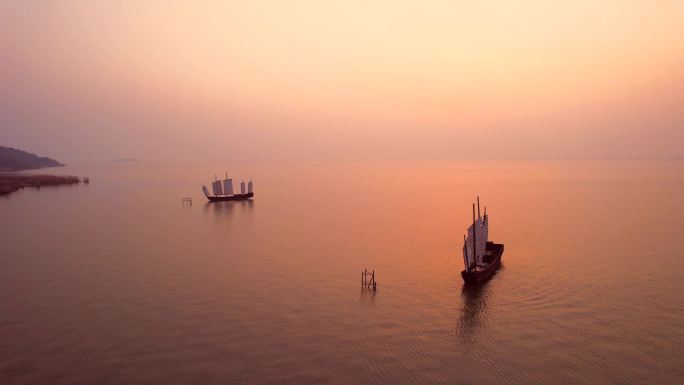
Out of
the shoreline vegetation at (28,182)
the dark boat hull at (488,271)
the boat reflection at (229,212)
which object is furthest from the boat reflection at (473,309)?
the shoreline vegetation at (28,182)

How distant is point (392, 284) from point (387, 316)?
720 centimetres

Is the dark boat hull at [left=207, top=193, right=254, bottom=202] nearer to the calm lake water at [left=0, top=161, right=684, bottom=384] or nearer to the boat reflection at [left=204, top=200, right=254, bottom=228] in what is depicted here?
the boat reflection at [left=204, top=200, right=254, bottom=228]

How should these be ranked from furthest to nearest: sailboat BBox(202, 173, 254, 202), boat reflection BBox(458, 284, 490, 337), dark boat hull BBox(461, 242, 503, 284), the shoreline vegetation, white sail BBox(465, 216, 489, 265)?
the shoreline vegetation
sailboat BBox(202, 173, 254, 202)
white sail BBox(465, 216, 489, 265)
dark boat hull BBox(461, 242, 503, 284)
boat reflection BBox(458, 284, 490, 337)

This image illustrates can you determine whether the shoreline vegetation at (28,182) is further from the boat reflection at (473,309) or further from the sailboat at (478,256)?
the boat reflection at (473,309)

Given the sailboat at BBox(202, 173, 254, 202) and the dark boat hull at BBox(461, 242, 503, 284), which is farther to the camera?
the sailboat at BBox(202, 173, 254, 202)

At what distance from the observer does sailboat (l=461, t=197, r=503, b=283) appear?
117ft

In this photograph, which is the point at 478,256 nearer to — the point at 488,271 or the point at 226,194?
the point at 488,271

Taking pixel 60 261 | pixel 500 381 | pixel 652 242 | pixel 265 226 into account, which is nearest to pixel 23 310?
pixel 60 261

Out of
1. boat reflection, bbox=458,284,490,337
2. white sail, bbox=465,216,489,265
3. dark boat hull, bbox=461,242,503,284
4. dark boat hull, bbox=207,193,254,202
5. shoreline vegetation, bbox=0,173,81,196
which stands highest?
shoreline vegetation, bbox=0,173,81,196

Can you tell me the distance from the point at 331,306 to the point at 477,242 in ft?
50.2

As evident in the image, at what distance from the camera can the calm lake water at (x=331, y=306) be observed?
22.2 m

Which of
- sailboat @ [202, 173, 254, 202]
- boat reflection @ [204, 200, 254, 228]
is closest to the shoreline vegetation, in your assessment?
sailboat @ [202, 173, 254, 202]

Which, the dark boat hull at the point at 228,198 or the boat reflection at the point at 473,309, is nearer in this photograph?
the boat reflection at the point at 473,309

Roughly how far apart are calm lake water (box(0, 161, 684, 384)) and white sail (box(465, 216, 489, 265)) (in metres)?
2.35
